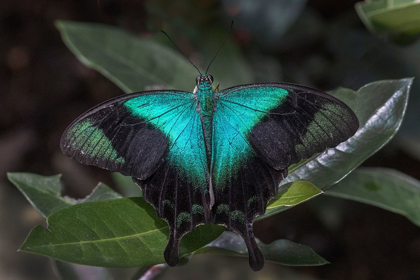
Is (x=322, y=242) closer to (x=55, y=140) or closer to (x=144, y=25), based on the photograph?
(x=144, y=25)

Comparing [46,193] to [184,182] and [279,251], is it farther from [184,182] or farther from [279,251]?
[279,251]

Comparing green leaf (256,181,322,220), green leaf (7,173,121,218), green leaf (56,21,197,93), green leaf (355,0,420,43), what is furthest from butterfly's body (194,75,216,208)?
green leaf (355,0,420,43)

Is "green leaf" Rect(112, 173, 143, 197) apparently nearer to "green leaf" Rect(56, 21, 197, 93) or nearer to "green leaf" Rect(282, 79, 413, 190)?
"green leaf" Rect(56, 21, 197, 93)

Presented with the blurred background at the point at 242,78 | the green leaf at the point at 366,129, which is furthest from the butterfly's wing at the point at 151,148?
the blurred background at the point at 242,78

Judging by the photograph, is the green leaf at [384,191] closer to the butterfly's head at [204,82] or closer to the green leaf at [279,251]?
the green leaf at [279,251]

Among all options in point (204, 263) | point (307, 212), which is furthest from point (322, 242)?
point (204, 263)
